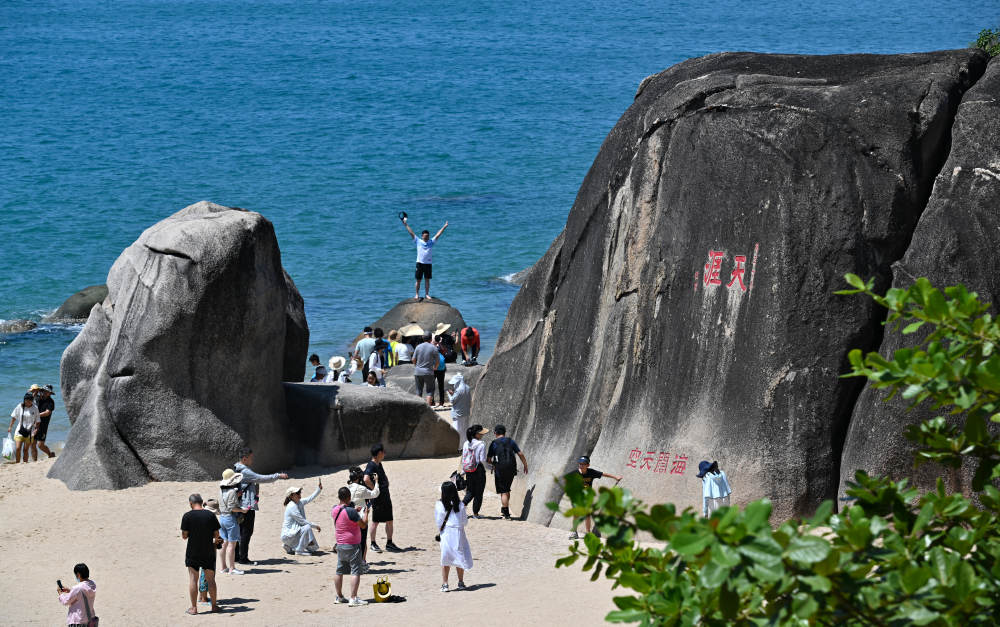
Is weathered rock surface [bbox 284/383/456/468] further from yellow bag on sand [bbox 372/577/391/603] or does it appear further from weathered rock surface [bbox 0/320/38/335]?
weathered rock surface [bbox 0/320/38/335]

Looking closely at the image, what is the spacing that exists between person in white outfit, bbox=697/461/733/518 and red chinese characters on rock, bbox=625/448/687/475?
2.53 feet

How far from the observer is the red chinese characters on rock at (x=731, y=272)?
13959 millimetres

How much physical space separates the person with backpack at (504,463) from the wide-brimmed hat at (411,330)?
10651 mm

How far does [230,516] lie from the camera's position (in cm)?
1373

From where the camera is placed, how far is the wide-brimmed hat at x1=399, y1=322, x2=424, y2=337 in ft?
86.4

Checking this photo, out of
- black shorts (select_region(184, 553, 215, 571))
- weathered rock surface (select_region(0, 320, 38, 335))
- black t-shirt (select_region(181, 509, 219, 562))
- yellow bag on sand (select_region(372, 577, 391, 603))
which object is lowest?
yellow bag on sand (select_region(372, 577, 391, 603))

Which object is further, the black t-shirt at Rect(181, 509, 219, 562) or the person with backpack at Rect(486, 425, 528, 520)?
the person with backpack at Rect(486, 425, 528, 520)

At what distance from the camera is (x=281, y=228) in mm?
43844

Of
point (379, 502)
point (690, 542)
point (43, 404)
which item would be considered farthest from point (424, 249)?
point (690, 542)

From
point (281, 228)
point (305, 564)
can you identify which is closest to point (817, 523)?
point (305, 564)

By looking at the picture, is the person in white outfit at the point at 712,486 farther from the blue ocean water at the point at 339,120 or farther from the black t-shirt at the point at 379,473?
the blue ocean water at the point at 339,120

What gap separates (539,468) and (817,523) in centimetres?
1126

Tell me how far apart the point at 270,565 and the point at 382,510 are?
139 cm

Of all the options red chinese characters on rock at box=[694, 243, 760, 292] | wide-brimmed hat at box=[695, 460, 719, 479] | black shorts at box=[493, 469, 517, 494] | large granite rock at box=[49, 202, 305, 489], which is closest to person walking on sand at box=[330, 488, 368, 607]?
black shorts at box=[493, 469, 517, 494]
